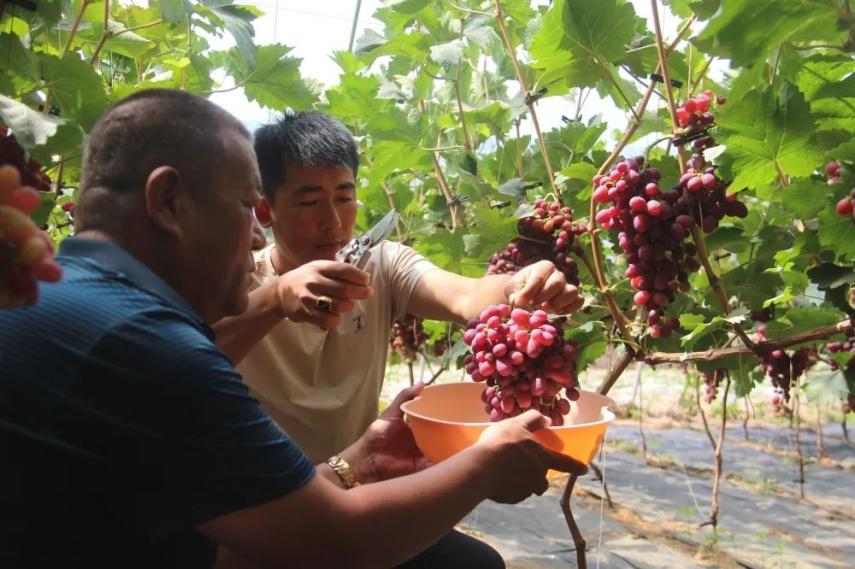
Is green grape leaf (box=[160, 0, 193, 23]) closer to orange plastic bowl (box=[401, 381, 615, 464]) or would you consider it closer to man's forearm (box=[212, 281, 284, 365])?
man's forearm (box=[212, 281, 284, 365])

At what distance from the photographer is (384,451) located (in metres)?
1.58

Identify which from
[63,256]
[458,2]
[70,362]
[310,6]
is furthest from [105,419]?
[310,6]

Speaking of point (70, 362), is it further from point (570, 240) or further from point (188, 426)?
point (570, 240)

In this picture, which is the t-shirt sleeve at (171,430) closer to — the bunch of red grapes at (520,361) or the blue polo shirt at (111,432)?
the blue polo shirt at (111,432)

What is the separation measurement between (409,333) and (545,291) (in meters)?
1.90

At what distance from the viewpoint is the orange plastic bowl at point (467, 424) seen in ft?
3.79

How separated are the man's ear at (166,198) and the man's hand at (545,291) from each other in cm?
63

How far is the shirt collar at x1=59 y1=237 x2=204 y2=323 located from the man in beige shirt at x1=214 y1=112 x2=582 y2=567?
2.40 feet

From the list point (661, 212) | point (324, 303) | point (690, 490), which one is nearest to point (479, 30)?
point (661, 212)

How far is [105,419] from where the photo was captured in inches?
30.6

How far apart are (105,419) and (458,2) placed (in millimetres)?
1687

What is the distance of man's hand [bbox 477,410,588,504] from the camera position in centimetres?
103

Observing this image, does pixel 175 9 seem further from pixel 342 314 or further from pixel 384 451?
pixel 384 451

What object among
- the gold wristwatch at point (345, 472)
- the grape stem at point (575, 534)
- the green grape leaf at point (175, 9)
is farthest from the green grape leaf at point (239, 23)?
the grape stem at point (575, 534)
